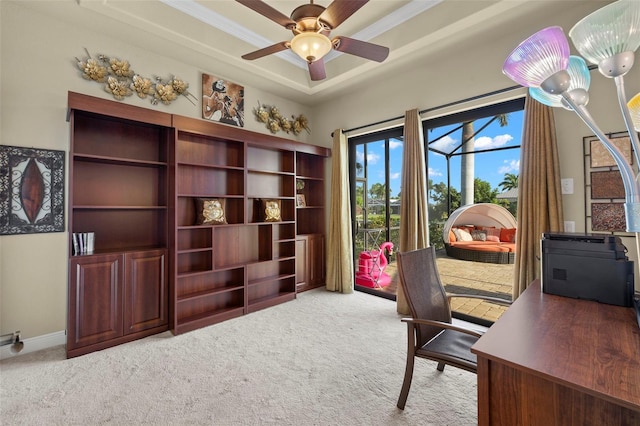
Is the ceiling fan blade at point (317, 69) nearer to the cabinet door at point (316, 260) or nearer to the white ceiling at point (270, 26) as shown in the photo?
the white ceiling at point (270, 26)

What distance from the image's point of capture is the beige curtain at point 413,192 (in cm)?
317

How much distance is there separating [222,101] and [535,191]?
11.7 ft

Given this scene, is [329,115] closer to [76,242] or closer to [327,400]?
[76,242]

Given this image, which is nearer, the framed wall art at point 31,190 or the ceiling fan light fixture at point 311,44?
the ceiling fan light fixture at point 311,44

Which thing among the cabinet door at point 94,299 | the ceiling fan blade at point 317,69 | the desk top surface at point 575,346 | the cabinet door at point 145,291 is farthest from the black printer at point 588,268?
the cabinet door at point 94,299

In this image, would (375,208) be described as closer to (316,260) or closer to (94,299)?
(316,260)

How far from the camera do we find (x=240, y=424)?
1615 millimetres

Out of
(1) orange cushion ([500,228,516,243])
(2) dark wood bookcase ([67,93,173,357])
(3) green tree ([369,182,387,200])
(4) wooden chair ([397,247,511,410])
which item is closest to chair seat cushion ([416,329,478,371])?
(4) wooden chair ([397,247,511,410])

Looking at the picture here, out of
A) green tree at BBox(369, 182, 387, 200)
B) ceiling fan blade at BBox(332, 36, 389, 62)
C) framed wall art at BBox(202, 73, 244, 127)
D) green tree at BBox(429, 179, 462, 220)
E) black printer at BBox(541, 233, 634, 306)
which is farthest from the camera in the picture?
green tree at BBox(369, 182, 387, 200)

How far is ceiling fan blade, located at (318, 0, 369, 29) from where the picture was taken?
166cm

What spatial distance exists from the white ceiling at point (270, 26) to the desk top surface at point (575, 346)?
2.39 m

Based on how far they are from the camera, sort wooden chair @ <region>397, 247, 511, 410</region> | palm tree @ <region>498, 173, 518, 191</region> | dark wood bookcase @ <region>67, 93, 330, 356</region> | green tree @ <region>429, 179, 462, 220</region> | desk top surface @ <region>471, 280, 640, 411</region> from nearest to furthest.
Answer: desk top surface @ <region>471, 280, 640, 411</region> → wooden chair @ <region>397, 247, 511, 410</region> → dark wood bookcase @ <region>67, 93, 330, 356</region> → palm tree @ <region>498, 173, 518, 191</region> → green tree @ <region>429, 179, 462, 220</region>

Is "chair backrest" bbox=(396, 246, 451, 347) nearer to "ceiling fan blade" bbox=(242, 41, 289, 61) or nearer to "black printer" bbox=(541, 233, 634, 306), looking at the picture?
"black printer" bbox=(541, 233, 634, 306)

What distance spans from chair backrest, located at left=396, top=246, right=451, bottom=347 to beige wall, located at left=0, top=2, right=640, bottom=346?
1.47m
